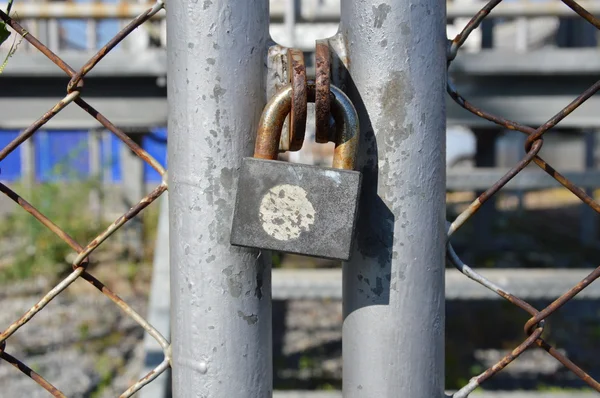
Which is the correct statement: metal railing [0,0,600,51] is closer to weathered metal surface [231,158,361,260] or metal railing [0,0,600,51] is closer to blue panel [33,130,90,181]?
weathered metal surface [231,158,361,260]

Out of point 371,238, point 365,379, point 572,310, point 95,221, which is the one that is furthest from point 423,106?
point 95,221

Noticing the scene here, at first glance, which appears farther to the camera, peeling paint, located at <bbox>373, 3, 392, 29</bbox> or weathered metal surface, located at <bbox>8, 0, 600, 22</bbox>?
weathered metal surface, located at <bbox>8, 0, 600, 22</bbox>

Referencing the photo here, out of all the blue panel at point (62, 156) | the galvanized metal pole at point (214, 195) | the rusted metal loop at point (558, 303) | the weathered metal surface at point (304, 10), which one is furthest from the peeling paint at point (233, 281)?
the blue panel at point (62, 156)

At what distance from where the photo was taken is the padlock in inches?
20.2

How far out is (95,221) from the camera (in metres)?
5.03

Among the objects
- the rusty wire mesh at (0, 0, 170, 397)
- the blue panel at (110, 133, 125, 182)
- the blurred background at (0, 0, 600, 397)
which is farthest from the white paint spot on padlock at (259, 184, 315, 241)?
the blue panel at (110, 133, 125, 182)

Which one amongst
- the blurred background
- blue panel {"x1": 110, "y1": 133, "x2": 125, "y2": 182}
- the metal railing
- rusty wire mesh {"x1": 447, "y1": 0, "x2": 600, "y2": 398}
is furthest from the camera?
blue panel {"x1": 110, "y1": 133, "x2": 125, "y2": 182}

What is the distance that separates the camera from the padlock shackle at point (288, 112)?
0.52 meters

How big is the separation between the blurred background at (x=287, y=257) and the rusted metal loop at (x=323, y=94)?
45cm

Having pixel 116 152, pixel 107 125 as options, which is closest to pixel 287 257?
pixel 116 152

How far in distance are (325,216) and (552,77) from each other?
200cm

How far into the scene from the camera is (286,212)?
52 centimetres

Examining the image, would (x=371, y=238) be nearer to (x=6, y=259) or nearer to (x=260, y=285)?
(x=260, y=285)

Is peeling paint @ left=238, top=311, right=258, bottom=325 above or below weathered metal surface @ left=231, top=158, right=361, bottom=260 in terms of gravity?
below
